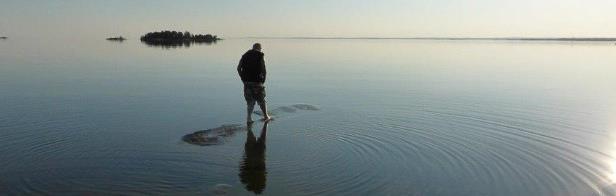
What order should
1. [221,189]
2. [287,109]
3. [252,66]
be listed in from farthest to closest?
1. [287,109]
2. [252,66]
3. [221,189]

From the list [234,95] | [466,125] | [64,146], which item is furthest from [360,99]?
[64,146]

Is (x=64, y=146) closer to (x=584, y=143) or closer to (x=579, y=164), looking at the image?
(x=579, y=164)

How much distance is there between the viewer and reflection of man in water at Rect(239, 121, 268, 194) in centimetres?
894

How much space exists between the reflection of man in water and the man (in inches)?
71.9

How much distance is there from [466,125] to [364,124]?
266cm

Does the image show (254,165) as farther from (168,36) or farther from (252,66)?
(168,36)

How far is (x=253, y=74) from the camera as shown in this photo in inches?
571

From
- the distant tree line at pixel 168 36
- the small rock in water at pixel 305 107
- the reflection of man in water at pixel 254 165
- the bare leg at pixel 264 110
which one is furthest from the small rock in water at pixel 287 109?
the distant tree line at pixel 168 36

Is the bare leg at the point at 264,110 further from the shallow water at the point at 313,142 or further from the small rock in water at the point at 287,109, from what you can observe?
the small rock in water at the point at 287,109

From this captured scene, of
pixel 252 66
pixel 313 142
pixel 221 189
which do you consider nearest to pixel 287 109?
pixel 252 66

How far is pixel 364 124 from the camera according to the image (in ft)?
47.8

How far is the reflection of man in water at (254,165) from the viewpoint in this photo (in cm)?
894

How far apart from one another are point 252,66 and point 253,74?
8.5 inches

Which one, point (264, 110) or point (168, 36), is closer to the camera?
point (264, 110)
